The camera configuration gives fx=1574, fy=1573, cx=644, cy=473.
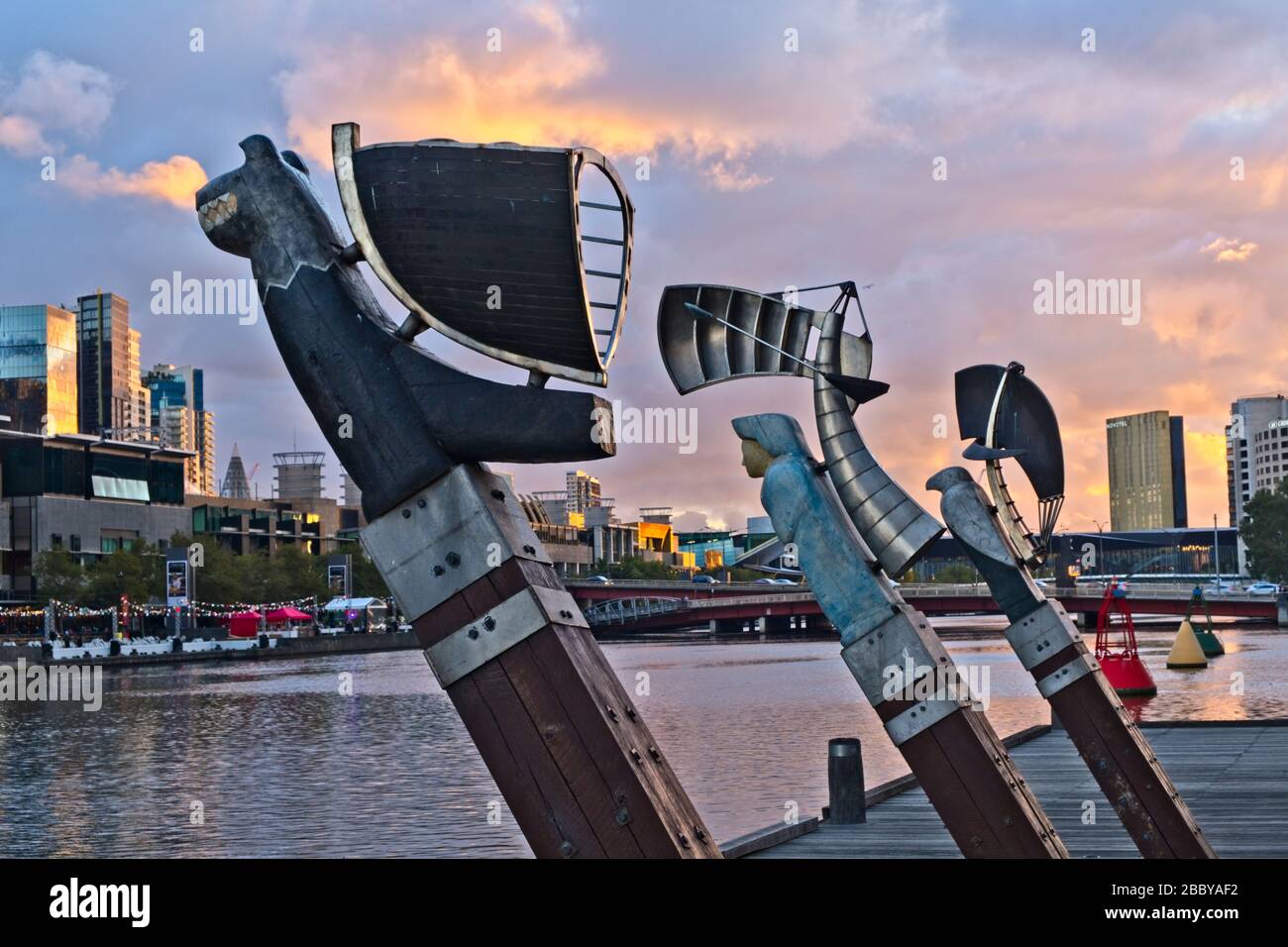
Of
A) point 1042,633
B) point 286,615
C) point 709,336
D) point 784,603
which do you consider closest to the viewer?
point 709,336

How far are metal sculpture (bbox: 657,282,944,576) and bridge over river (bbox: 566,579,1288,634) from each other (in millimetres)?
91545

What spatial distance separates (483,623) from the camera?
5312mm

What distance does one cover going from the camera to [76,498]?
480ft

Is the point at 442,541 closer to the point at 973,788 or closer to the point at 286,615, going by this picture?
the point at 973,788

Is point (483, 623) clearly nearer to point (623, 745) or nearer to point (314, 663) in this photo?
point (623, 745)

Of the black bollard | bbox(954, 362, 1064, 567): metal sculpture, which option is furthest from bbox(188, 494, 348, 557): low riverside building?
bbox(954, 362, 1064, 567): metal sculpture

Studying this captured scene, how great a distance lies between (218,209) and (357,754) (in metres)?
37.9

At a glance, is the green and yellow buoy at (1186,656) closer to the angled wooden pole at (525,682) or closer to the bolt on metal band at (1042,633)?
the bolt on metal band at (1042,633)

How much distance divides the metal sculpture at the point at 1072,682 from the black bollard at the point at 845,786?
7.49 m

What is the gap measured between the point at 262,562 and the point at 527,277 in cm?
14124

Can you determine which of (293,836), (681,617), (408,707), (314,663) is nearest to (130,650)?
(314,663)

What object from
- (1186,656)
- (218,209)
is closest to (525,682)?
(218,209)

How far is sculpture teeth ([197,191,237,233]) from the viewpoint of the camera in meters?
5.67
